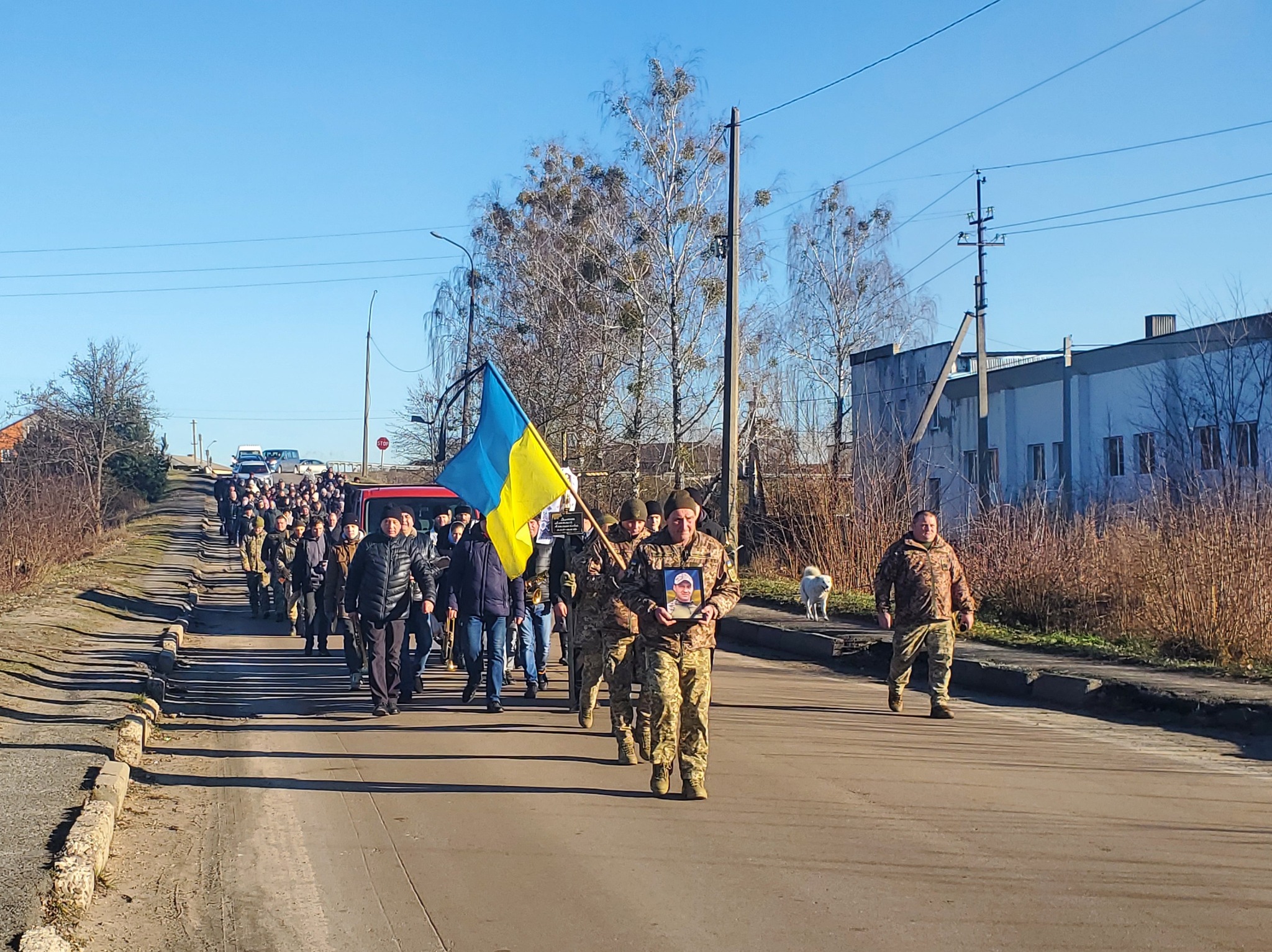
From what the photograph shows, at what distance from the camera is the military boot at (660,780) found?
26.0 feet

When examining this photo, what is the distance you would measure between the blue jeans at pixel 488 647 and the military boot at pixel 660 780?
3724 mm

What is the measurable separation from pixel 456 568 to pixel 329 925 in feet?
20.6

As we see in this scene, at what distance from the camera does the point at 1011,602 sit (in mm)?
18031

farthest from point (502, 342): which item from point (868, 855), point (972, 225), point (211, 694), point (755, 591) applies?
point (868, 855)

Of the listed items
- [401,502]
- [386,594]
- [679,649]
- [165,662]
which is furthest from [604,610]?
[401,502]

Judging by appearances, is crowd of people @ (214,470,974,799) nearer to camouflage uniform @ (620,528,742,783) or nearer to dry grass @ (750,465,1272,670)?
camouflage uniform @ (620,528,742,783)

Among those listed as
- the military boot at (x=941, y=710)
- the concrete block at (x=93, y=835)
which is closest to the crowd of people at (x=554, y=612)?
the military boot at (x=941, y=710)

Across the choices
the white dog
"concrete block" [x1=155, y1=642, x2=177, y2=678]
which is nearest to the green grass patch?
the white dog

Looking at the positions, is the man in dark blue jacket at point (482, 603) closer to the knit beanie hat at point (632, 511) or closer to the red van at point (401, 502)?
the knit beanie hat at point (632, 511)

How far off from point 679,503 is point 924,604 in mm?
3784

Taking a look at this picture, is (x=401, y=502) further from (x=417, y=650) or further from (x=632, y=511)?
(x=632, y=511)

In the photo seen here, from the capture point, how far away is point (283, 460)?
253ft

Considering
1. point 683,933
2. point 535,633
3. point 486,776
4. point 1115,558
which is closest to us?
point 683,933

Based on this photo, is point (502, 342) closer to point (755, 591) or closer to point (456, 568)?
point (755, 591)
